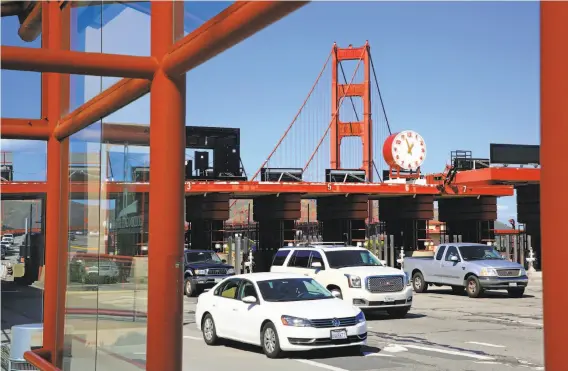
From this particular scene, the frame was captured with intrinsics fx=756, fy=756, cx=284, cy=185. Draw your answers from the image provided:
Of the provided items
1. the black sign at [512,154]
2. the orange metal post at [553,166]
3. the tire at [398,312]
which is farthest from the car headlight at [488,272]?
the orange metal post at [553,166]

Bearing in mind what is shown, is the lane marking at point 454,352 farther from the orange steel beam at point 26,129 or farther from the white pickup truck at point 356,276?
the orange steel beam at point 26,129

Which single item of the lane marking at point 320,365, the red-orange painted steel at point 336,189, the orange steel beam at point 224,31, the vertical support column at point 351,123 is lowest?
the lane marking at point 320,365

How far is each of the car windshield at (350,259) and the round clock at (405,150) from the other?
26.9 m

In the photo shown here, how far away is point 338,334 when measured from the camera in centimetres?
1294

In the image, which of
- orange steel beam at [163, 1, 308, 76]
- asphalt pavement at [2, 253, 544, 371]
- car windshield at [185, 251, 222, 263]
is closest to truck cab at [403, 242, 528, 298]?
asphalt pavement at [2, 253, 544, 371]

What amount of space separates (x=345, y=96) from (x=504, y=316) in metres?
57.4

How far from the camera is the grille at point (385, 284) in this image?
18.8m

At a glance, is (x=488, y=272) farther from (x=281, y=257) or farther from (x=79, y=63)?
(x=79, y=63)

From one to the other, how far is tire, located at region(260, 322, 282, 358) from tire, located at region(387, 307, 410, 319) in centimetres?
652

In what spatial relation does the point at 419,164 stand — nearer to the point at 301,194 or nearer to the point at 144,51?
the point at 301,194

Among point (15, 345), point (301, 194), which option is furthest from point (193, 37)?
point (301, 194)

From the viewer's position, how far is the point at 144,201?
4.94 meters

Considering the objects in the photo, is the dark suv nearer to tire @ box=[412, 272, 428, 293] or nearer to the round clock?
tire @ box=[412, 272, 428, 293]

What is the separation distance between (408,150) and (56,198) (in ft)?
136
